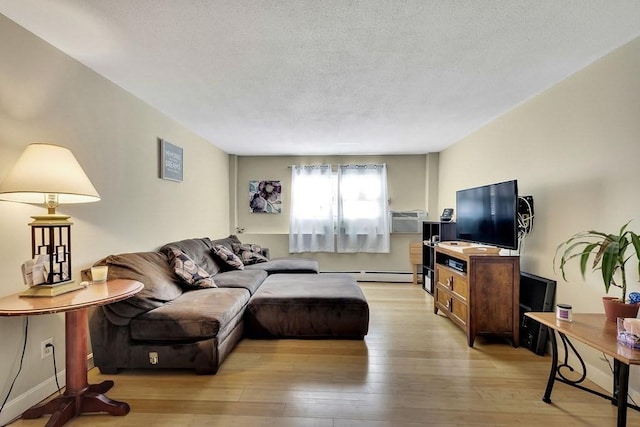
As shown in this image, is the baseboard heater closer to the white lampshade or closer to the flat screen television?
the flat screen television

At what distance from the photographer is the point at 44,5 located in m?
1.57

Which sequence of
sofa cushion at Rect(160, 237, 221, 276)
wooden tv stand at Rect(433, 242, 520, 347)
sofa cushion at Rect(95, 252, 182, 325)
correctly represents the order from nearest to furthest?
1. sofa cushion at Rect(95, 252, 182, 325)
2. wooden tv stand at Rect(433, 242, 520, 347)
3. sofa cushion at Rect(160, 237, 221, 276)

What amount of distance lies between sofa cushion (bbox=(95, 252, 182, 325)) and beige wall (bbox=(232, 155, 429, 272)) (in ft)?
8.89

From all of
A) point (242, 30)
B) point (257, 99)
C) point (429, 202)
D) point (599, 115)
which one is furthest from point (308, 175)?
point (599, 115)

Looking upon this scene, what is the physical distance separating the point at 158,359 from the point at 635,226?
3346 millimetres

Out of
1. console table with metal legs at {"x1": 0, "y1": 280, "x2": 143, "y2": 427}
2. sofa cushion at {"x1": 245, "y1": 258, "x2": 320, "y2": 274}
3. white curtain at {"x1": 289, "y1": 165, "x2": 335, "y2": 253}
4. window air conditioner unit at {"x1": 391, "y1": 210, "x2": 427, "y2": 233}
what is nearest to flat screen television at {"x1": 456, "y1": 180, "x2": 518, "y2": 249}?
window air conditioner unit at {"x1": 391, "y1": 210, "x2": 427, "y2": 233}

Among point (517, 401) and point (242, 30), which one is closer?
point (242, 30)

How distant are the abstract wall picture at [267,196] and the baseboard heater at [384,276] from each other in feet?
6.04

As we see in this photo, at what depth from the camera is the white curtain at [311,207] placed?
5320 millimetres

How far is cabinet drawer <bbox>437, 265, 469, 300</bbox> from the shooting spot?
2842 mm

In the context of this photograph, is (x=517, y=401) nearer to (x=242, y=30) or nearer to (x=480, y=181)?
(x=480, y=181)

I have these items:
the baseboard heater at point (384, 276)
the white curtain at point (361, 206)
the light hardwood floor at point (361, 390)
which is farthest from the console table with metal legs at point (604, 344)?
the white curtain at point (361, 206)

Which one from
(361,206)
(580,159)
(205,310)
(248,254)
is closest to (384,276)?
(361,206)

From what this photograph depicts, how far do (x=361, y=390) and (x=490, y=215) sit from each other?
2047mm
